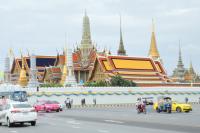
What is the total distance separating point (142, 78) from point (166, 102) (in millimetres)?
54417

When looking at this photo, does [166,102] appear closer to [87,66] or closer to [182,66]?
[87,66]

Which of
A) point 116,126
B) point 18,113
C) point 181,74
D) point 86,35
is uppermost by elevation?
point 86,35

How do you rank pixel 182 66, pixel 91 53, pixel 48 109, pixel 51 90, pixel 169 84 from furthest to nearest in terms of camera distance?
pixel 182 66, pixel 91 53, pixel 169 84, pixel 51 90, pixel 48 109

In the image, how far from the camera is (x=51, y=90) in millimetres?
69688

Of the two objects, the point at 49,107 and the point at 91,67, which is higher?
the point at 91,67

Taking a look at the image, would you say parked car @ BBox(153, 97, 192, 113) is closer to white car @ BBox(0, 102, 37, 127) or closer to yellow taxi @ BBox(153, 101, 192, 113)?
yellow taxi @ BBox(153, 101, 192, 113)

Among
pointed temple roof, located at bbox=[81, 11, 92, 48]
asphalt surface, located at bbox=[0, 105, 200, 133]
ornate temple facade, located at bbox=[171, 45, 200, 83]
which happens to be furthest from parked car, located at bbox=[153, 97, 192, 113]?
ornate temple facade, located at bbox=[171, 45, 200, 83]

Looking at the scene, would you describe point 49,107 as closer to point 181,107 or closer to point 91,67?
point 181,107

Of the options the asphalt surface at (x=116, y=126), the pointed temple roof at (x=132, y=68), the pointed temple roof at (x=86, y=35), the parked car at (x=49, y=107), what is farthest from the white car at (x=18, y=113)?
the pointed temple roof at (x=86, y=35)

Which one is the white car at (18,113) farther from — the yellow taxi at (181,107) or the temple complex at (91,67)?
the temple complex at (91,67)

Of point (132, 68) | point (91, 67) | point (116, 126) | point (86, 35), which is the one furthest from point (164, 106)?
point (86, 35)

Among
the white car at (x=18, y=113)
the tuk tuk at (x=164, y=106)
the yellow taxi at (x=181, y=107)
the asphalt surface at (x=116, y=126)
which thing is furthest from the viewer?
the yellow taxi at (x=181, y=107)

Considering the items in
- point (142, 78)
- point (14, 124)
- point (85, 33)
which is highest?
point (85, 33)

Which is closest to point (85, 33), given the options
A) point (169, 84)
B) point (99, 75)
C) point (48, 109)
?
point (99, 75)
